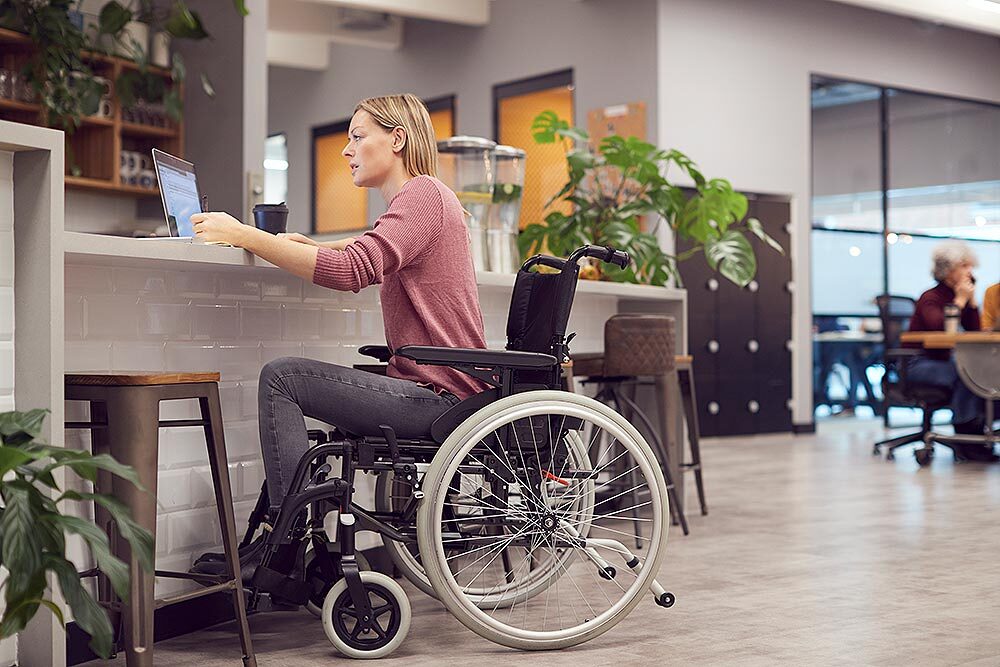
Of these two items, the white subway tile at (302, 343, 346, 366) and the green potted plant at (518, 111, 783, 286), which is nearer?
the white subway tile at (302, 343, 346, 366)

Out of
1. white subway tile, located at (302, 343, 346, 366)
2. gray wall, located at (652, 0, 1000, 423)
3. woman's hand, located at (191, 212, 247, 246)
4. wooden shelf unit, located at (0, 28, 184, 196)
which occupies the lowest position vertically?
white subway tile, located at (302, 343, 346, 366)

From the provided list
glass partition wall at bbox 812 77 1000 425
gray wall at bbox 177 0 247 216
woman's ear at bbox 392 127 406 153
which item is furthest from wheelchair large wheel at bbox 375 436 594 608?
glass partition wall at bbox 812 77 1000 425

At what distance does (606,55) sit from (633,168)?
3.36 meters

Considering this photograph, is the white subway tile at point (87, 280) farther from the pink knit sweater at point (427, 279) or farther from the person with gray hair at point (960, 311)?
the person with gray hair at point (960, 311)

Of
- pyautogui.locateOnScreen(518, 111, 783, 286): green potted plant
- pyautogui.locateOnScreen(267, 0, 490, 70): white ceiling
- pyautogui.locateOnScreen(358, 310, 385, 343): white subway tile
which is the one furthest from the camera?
pyautogui.locateOnScreen(267, 0, 490, 70): white ceiling

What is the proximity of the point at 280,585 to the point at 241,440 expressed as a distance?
0.57m

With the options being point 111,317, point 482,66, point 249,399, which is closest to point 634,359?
point 249,399

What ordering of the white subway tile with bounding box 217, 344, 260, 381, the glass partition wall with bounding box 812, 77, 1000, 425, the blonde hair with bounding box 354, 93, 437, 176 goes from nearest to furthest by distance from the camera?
1. the blonde hair with bounding box 354, 93, 437, 176
2. the white subway tile with bounding box 217, 344, 260, 381
3. the glass partition wall with bounding box 812, 77, 1000, 425

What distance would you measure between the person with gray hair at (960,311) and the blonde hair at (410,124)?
4.96 meters

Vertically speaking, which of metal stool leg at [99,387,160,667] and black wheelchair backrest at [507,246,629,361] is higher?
black wheelchair backrest at [507,246,629,361]

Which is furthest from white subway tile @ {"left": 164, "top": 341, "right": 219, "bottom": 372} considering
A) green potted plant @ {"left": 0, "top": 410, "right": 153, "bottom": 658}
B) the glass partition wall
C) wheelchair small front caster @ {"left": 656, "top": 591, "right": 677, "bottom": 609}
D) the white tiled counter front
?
the glass partition wall

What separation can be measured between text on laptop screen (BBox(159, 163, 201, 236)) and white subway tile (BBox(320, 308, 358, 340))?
521 mm

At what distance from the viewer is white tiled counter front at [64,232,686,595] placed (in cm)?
247

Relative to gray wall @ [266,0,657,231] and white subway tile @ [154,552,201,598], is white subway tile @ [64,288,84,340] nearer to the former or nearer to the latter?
white subway tile @ [154,552,201,598]
